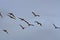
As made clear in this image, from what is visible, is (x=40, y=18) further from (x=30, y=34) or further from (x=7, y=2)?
(x=7, y=2)

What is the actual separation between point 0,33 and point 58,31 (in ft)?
1.30

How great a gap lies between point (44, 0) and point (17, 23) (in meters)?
0.25

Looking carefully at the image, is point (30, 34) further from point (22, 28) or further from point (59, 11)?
point (59, 11)

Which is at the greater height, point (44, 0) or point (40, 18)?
point (44, 0)

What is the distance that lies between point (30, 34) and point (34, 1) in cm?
23

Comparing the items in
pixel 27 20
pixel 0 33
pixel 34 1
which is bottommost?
pixel 0 33

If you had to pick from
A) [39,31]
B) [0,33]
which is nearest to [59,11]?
[39,31]

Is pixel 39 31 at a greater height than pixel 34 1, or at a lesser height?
lesser

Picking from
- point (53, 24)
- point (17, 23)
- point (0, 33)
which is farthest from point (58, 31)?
point (0, 33)

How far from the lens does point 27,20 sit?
3.45 feet

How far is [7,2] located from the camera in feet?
3.46

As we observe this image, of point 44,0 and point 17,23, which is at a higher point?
point 44,0

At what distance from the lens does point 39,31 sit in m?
1.06

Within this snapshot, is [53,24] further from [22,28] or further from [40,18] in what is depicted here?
[22,28]
